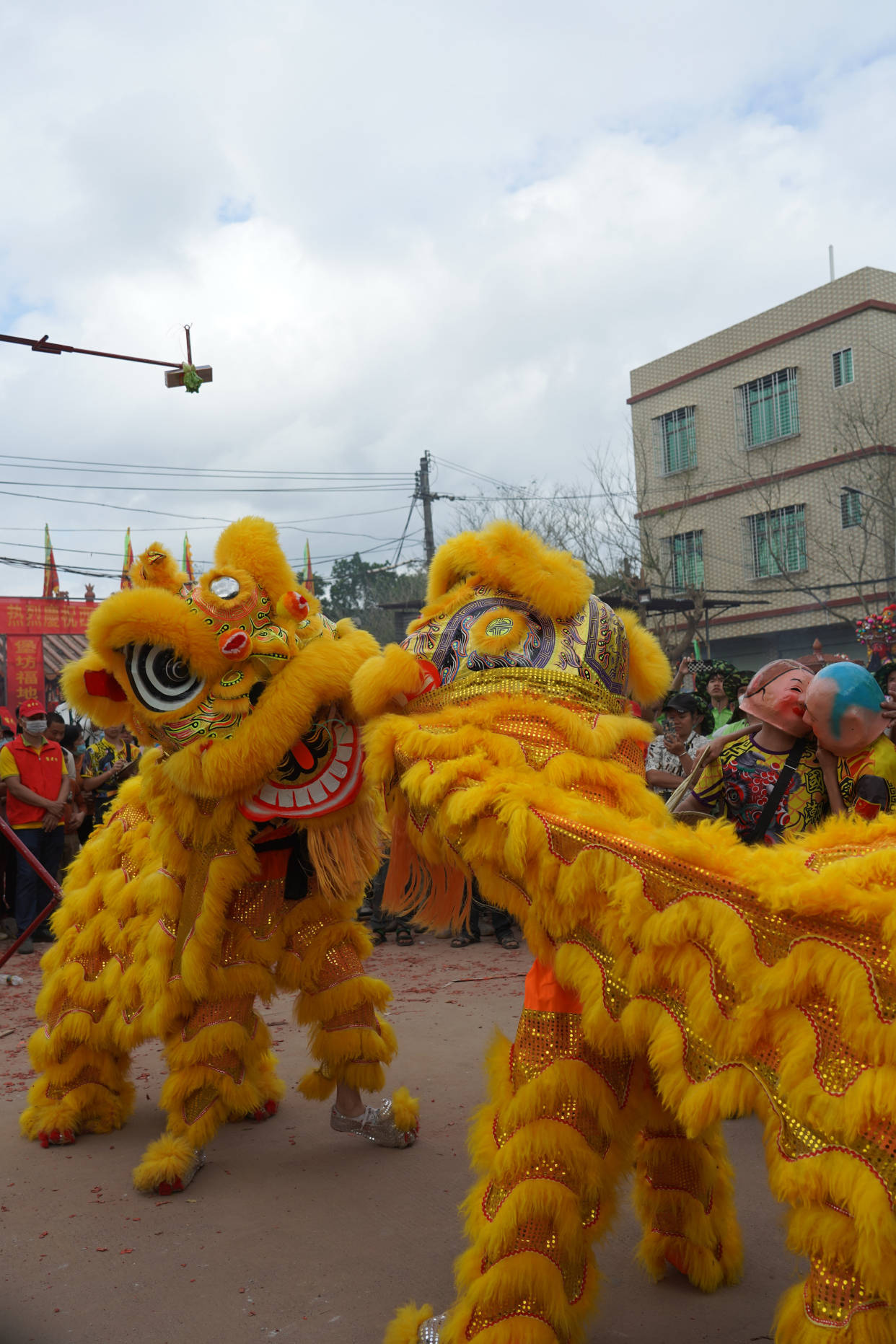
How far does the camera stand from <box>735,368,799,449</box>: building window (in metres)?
18.3

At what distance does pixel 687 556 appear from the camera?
1983 centimetres

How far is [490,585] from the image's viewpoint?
2371 millimetres

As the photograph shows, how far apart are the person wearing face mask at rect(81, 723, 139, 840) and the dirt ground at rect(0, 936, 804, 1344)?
4.12 m

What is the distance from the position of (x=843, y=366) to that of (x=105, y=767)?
14.2 metres

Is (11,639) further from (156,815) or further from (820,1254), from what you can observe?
(820,1254)

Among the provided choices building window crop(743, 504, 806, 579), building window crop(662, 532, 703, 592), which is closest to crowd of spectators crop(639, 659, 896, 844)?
building window crop(743, 504, 806, 579)

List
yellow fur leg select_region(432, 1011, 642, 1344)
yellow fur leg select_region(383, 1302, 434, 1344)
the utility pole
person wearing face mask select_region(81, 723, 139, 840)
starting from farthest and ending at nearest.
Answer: the utility pole
person wearing face mask select_region(81, 723, 139, 840)
yellow fur leg select_region(383, 1302, 434, 1344)
yellow fur leg select_region(432, 1011, 642, 1344)

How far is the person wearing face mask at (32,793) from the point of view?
7.66 metres

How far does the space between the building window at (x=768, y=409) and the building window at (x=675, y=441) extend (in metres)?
1.01

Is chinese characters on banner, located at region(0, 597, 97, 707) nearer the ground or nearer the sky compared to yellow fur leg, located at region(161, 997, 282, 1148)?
nearer the sky

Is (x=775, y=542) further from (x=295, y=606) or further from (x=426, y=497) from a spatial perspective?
(x=295, y=606)

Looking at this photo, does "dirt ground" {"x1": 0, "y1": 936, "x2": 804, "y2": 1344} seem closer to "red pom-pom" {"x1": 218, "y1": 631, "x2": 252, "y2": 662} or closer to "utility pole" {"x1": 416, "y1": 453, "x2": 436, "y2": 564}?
"red pom-pom" {"x1": 218, "y1": 631, "x2": 252, "y2": 662}

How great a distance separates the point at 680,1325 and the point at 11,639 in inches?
736

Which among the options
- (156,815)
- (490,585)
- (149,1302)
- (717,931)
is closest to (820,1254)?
(717,931)
